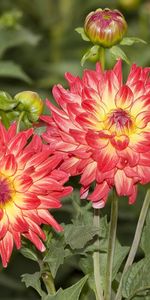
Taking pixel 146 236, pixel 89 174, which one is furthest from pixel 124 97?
pixel 146 236

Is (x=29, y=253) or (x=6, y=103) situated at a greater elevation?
(x=6, y=103)

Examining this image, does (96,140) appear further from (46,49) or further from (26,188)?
(46,49)

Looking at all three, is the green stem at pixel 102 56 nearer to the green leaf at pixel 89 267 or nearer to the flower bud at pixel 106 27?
the flower bud at pixel 106 27

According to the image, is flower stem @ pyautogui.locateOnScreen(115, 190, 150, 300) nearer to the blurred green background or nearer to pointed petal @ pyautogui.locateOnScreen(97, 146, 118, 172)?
pointed petal @ pyautogui.locateOnScreen(97, 146, 118, 172)

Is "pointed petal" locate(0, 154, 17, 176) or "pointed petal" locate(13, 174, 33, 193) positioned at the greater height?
"pointed petal" locate(0, 154, 17, 176)

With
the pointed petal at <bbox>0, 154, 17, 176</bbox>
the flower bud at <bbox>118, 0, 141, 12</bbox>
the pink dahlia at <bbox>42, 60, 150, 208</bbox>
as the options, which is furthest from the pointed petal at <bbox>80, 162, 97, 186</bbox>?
the flower bud at <bbox>118, 0, 141, 12</bbox>
